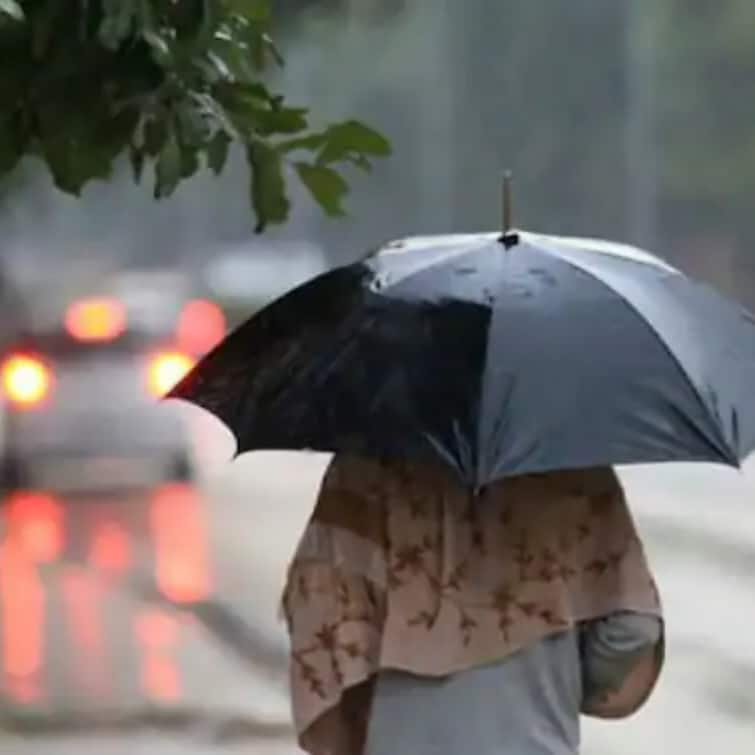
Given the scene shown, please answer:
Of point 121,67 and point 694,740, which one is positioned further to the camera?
point 694,740

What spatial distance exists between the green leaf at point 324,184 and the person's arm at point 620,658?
969 millimetres

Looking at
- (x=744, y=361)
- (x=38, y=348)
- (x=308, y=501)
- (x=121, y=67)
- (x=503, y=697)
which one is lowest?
(x=308, y=501)

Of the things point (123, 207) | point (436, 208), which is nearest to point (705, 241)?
point (436, 208)

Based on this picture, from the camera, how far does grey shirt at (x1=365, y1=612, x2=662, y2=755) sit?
362 centimetres

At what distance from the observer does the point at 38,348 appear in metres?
Result: 16.4

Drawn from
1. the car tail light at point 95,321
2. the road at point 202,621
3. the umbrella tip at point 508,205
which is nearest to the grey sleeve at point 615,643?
the umbrella tip at point 508,205

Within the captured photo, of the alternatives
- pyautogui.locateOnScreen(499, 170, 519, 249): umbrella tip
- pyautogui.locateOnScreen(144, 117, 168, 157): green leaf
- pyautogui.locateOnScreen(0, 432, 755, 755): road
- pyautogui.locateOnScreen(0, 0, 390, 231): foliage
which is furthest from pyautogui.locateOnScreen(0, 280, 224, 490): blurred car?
pyautogui.locateOnScreen(499, 170, 519, 249): umbrella tip

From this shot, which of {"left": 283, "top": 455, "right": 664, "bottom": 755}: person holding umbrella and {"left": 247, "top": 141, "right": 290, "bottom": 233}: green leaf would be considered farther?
{"left": 247, "top": 141, "right": 290, "bottom": 233}: green leaf

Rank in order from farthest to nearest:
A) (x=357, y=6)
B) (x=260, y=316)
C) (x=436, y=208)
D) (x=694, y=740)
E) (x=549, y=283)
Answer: (x=436, y=208) < (x=357, y=6) < (x=694, y=740) < (x=260, y=316) < (x=549, y=283)

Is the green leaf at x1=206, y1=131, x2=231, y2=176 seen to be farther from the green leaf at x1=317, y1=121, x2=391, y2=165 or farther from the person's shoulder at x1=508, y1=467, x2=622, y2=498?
the person's shoulder at x1=508, y1=467, x2=622, y2=498

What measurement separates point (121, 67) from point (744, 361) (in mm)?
1154

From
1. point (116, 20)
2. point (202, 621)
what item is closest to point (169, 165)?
point (116, 20)

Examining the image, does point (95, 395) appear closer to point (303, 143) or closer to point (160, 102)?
point (303, 143)

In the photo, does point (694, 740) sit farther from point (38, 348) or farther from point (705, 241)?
point (705, 241)
